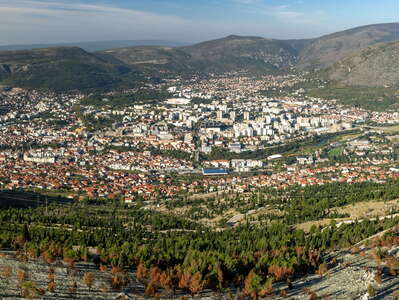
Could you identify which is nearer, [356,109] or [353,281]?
[353,281]

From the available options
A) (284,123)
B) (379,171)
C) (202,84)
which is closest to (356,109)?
(284,123)

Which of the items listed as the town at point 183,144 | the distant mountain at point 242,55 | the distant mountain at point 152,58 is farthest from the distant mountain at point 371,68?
the distant mountain at point 152,58

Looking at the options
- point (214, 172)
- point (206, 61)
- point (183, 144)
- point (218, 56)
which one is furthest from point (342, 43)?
point (214, 172)

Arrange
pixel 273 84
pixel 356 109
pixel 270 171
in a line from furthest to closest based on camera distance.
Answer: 1. pixel 273 84
2. pixel 356 109
3. pixel 270 171


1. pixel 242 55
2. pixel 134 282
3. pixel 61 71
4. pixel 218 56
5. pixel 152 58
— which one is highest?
pixel 242 55

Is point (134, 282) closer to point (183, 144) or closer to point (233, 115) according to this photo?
point (183, 144)

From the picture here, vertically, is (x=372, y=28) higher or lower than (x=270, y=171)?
higher

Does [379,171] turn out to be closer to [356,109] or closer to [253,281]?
[253,281]

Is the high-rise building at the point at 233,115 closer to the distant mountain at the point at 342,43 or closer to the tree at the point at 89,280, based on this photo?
the tree at the point at 89,280
